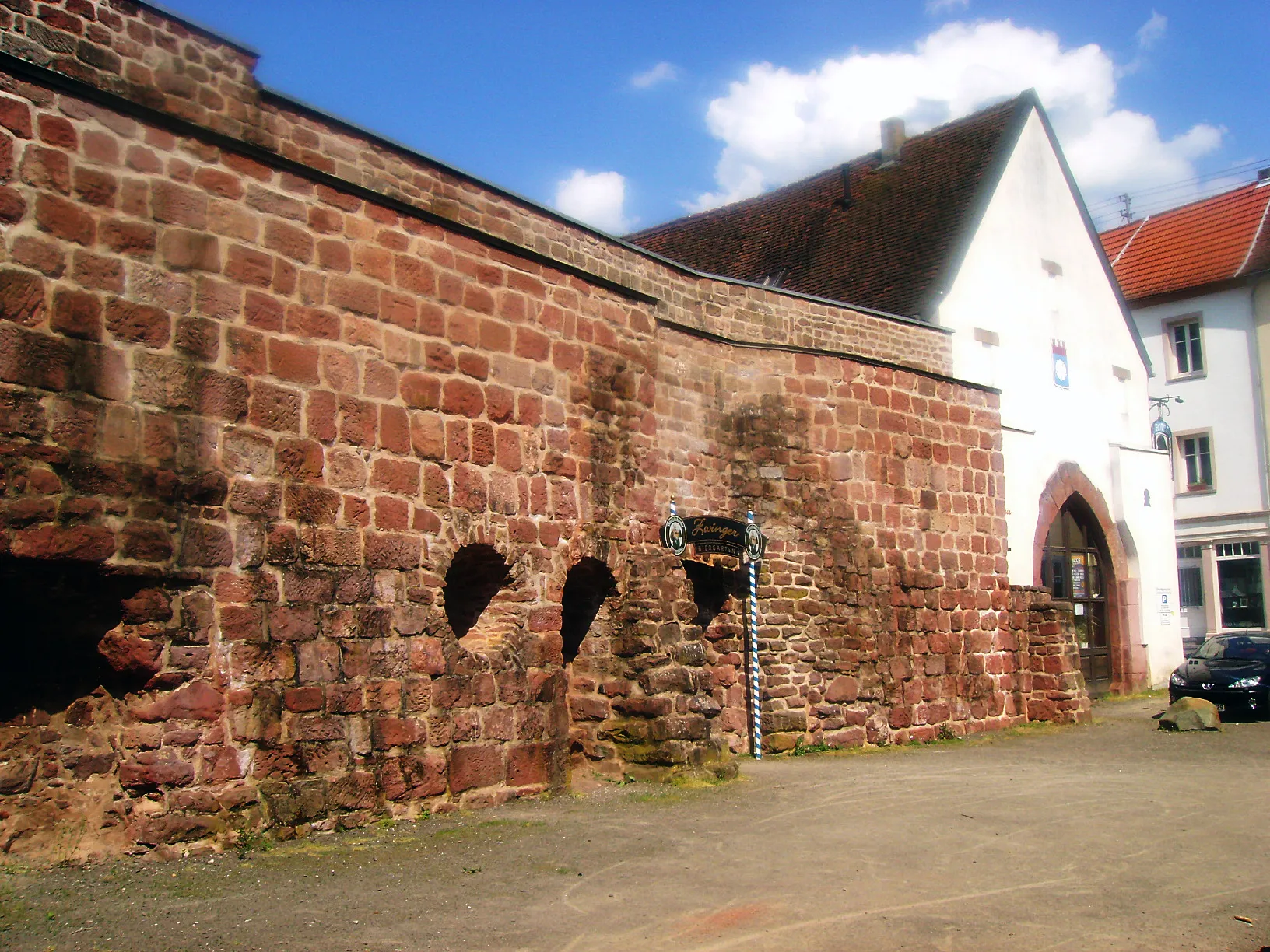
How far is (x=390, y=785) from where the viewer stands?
329 inches

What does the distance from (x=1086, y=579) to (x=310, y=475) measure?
613 inches

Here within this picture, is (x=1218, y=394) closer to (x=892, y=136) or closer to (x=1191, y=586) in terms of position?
(x=1191, y=586)

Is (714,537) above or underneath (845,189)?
underneath

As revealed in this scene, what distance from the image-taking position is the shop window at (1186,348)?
2988 centimetres

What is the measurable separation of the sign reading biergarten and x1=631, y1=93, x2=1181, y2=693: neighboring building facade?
5.41 metres

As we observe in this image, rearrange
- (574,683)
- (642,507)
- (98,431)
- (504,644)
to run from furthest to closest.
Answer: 1. (642,507)
2. (574,683)
3. (504,644)
4. (98,431)

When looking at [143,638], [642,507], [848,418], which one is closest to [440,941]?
[143,638]

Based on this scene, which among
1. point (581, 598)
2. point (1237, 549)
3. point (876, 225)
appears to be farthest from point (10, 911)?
point (1237, 549)

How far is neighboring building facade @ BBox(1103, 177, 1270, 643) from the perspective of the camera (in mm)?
28578

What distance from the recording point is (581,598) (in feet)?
36.3

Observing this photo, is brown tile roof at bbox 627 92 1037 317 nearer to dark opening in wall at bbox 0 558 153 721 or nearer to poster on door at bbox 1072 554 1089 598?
poster on door at bbox 1072 554 1089 598

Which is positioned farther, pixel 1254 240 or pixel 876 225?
pixel 1254 240

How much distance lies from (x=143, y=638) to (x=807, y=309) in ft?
31.5

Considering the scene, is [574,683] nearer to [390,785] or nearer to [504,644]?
[504,644]
